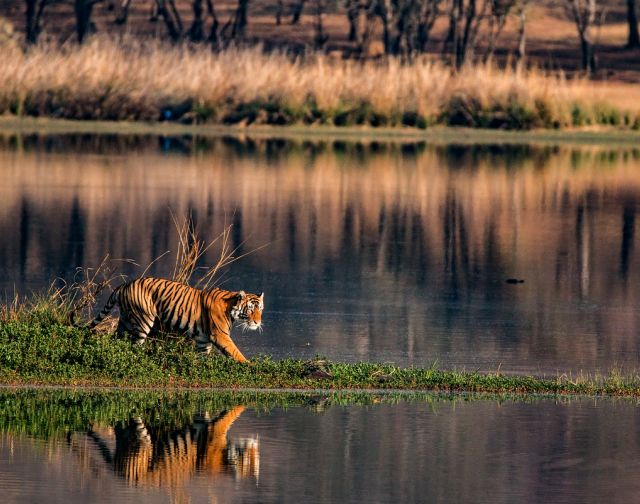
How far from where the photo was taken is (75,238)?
22.3m

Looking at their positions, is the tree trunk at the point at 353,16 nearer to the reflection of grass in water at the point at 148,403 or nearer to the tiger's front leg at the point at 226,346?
the tiger's front leg at the point at 226,346

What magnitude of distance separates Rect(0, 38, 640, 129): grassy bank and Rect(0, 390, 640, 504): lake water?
Answer: 32262 millimetres

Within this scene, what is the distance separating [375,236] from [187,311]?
448 inches

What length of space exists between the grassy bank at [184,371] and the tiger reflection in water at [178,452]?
1042 mm

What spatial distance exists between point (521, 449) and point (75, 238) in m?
12.4

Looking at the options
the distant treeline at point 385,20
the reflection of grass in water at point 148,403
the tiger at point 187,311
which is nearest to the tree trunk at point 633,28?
the distant treeline at point 385,20

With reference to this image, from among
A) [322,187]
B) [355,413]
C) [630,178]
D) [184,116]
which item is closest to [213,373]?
[355,413]

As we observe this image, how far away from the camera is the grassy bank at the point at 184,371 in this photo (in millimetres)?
12344

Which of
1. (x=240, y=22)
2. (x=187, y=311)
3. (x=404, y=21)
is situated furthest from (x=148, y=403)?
(x=240, y=22)

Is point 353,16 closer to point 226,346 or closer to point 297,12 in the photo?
point 297,12

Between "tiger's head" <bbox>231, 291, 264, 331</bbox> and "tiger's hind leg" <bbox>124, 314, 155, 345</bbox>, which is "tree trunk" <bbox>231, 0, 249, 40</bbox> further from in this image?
"tiger's head" <bbox>231, 291, 264, 331</bbox>

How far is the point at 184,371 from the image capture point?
491 inches

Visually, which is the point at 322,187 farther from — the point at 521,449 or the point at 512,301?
the point at 521,449

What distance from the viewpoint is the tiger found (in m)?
12.7
